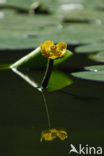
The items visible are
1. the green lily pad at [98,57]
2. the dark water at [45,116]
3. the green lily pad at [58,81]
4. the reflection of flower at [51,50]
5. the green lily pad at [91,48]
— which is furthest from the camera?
the green lily pad at [91,48]

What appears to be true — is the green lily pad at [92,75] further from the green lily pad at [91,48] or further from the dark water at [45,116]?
the green lily pad at [91,48]

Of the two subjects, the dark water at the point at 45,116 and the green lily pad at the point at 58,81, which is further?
the green lily pad at the point at 58,81

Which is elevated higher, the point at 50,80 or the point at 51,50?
the point at 51,50

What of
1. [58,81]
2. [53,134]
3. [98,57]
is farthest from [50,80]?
[53,134]

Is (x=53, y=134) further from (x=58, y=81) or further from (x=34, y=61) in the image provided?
(x=34, y=61)

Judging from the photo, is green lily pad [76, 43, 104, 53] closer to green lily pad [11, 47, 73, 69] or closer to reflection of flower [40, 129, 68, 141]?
green lily pad [11, 47, 73, 69]

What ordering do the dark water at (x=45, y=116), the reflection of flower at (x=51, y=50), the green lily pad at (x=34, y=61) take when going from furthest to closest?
1. the green lily pad at (x=34, y=61)
2. the reflection of flower at (x=51, y=50)
3. the dark water at (x=45, y=116)

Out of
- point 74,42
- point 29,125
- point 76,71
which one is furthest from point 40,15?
point 29,125

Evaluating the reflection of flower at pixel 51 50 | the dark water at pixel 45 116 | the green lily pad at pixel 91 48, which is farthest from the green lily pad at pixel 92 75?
the green lily pad at pixel 91 48
